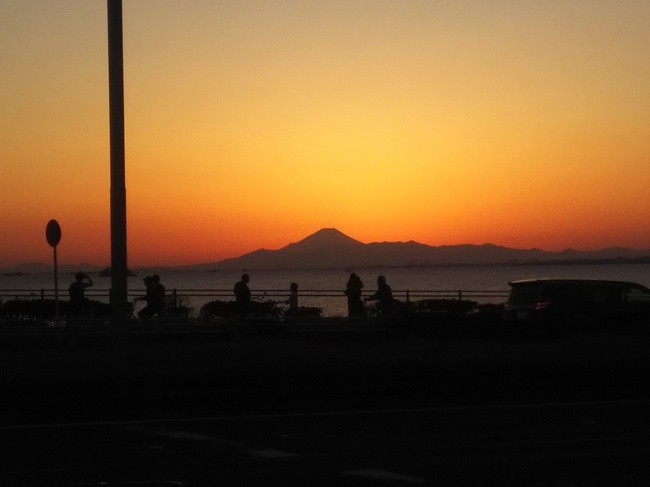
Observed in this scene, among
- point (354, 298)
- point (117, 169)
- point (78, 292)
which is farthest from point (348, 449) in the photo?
point (354, 298)

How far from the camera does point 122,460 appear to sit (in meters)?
10.5

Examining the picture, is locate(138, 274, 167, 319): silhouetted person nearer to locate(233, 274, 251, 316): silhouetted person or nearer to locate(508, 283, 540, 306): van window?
locate(233, 274, 251, 316): silhouetted person

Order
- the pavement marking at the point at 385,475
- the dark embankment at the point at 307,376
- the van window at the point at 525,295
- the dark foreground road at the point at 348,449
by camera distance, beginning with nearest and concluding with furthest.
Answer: the pavement marking at the point at 385,475 < the dark foreground road at the point at 348,449 < the dark embankment at the point at 307,376 < the van window at the point at 525,295

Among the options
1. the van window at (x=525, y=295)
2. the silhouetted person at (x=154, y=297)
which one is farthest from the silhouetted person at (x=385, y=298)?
the silhouetted person at (x=154, y=297)

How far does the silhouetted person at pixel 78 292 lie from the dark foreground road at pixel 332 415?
473 centimetres

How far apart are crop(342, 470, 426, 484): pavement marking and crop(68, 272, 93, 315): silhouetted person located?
1835cm

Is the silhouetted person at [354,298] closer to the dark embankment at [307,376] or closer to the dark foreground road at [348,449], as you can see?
the dark embankment at [307,376]

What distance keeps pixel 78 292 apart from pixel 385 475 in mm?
19410

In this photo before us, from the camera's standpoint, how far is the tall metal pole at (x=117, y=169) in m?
17.0

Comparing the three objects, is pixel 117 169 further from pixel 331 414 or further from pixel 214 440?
pixel 214 440

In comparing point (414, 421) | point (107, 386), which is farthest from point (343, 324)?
point (414, 421)

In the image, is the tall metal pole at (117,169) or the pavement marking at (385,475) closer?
the pavement marking at (385,475)

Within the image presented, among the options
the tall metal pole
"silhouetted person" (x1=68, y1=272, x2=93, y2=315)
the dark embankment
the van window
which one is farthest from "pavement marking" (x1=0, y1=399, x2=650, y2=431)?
"silhouetted person" (x1=68, y1=272, x2=93, y2=315)

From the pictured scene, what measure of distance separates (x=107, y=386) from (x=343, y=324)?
1321cm
